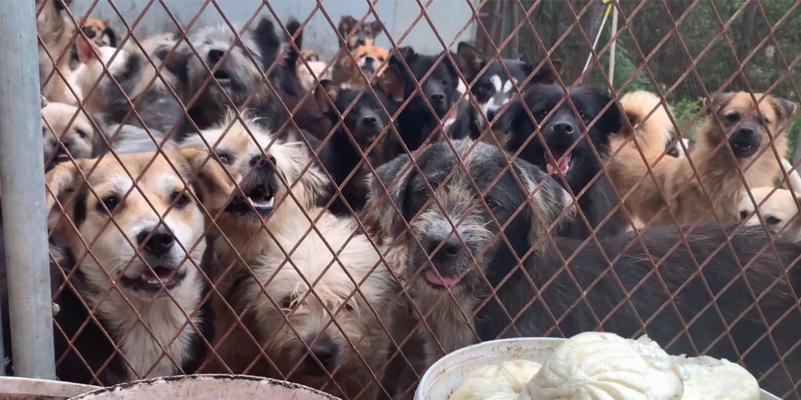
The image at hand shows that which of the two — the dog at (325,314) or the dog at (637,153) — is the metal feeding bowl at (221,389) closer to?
the dog at (325,314)

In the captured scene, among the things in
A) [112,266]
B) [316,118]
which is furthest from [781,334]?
[316,118]

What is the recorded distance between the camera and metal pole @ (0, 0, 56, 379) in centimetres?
182

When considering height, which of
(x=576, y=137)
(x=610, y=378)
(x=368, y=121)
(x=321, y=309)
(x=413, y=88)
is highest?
(x=610, y=378)

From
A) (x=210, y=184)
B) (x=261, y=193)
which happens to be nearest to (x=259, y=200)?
(x=261, y=193)

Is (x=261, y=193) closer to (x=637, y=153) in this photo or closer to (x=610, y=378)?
(x=610, y=378)

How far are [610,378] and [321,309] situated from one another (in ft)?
5.80

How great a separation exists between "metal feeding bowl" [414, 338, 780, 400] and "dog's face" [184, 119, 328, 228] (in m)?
1.32

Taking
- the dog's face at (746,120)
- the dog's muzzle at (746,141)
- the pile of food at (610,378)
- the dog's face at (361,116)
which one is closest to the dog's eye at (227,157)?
the dog's face at (361,116)

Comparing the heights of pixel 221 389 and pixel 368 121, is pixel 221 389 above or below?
above

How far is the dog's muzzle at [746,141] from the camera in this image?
4547mm

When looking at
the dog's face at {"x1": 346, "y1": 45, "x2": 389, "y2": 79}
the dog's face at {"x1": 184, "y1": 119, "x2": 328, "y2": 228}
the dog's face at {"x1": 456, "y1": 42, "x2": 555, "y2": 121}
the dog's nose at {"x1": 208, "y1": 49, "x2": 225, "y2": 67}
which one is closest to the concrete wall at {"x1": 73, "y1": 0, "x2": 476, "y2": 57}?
the dog's face at {"x1": 346, "y1": 45, "x2": 389, "y2": 79}

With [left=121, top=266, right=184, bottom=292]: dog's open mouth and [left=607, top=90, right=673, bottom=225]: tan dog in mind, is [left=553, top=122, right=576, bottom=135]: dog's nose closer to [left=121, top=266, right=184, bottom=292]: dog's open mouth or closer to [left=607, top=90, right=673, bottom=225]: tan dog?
[left=607, top=90, right=673, bottom=225]: tan dog

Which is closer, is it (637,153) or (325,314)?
(325,314)

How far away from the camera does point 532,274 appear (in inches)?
113
